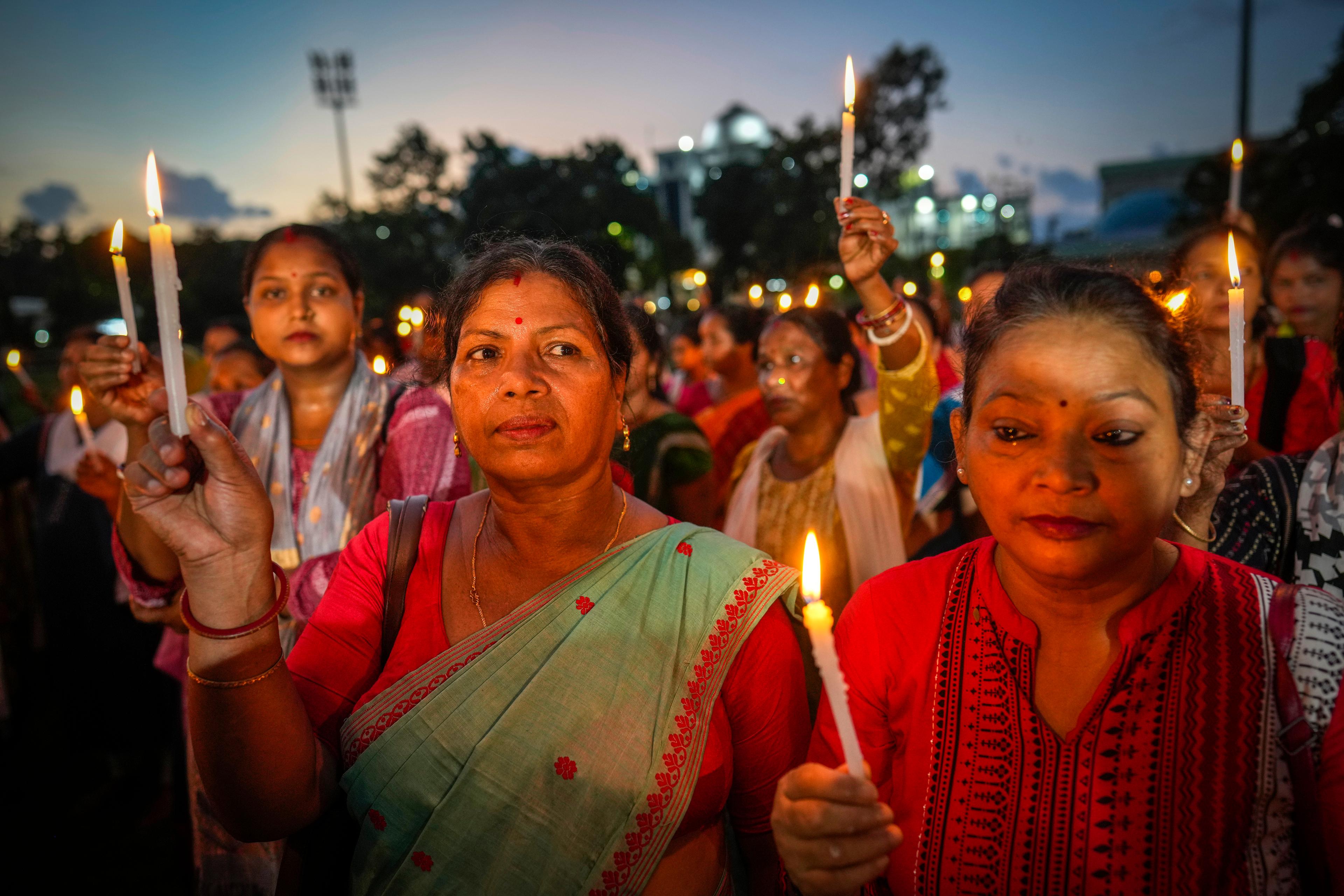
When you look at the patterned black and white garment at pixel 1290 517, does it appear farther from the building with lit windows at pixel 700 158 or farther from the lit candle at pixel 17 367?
the building with lit windows at pixel 700 158

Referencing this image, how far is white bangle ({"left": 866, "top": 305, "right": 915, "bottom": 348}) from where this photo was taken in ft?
9.61

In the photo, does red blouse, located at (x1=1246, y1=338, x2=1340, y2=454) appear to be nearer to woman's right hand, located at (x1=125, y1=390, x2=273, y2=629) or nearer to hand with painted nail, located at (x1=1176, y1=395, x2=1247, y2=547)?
hand with painted nail, located at (x1=1176, y1=395, x2=1247, y2=547)

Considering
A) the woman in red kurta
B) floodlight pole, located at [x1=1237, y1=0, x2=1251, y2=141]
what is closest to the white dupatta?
the woman in red kurta

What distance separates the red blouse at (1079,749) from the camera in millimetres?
1377

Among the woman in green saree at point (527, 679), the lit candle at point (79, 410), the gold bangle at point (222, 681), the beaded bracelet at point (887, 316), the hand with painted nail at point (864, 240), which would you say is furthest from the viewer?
the beaded bracelet at point (887, 316)

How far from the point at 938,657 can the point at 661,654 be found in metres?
0.62

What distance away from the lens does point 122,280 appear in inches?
65.3

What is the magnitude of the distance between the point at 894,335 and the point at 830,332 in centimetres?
86

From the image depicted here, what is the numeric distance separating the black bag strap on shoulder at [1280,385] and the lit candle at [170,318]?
363 cm

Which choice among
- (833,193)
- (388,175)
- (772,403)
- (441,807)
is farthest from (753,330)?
(388,175)

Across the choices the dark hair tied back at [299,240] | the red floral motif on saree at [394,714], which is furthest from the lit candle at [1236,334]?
the dark hair tied back at [299,240]

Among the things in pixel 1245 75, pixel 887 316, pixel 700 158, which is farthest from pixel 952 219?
pixel 887 316

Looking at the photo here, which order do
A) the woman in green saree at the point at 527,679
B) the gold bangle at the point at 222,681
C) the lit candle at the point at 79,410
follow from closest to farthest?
1. the gold bangle at the point at 222,681
2. the woman in green saree at the point at 527,679
3. the lit candle at the point at 79,410

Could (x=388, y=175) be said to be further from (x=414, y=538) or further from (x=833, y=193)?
(x=414, y=538)
